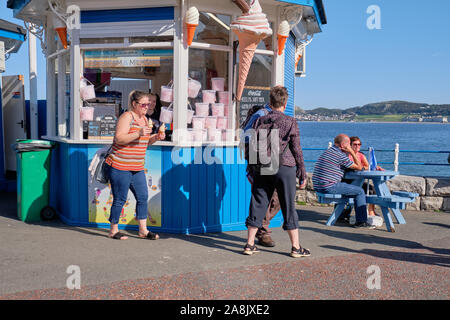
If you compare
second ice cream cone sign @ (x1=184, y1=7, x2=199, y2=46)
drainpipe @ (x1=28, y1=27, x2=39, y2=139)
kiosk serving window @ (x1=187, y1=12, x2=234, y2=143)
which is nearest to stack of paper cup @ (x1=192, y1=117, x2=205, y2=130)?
kiosk serving window @ (x1=187, y1=12, x2=234, y2=143)

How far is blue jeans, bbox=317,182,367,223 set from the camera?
6.86 metres

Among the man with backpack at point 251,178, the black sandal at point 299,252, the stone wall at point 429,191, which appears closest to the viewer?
the black sandal at point 299,252

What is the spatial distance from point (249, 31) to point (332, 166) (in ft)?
7.53

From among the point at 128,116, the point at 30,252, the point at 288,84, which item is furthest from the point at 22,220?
the point at 288,84

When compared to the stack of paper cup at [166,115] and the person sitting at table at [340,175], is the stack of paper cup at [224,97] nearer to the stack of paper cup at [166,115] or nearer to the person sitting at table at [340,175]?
the stack of paper cup at [166,115]

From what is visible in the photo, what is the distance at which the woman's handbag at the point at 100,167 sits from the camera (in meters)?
5.79

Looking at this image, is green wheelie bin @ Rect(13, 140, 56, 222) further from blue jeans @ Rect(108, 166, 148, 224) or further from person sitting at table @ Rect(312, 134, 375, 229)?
person sitting at table @ Rect(312, 134, 375, 229)

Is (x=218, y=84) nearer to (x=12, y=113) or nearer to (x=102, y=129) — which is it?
(x=102, y=129)

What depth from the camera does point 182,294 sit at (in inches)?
159

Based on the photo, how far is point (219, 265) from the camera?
4895 millimetres

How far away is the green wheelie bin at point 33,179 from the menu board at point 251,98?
111 inches

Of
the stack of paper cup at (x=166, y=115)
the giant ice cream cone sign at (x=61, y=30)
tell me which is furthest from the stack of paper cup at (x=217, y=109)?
the giant ice cream cone sign at (x=61, y=30)
